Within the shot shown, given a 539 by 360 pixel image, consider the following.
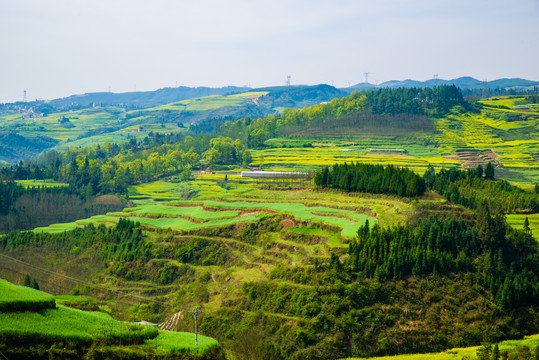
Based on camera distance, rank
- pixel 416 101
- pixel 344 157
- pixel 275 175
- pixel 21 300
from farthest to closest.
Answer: pixel 416 101, pixel 344 157, pixel 275 175, pixel 21 300

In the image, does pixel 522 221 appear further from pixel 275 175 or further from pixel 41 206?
pixel 41 206

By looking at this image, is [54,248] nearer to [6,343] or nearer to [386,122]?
[6,343]

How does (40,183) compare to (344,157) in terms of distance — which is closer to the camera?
(344,157)

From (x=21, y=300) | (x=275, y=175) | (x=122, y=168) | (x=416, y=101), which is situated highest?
(x=416, y=101)

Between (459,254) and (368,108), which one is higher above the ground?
(368,108)

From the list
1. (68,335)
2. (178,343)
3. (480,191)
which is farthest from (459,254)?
(68,335)

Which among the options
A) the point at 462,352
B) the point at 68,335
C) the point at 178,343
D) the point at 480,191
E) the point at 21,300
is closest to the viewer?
the point at 68,335

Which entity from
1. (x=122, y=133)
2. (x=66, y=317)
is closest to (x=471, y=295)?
(x=66, y=317)
